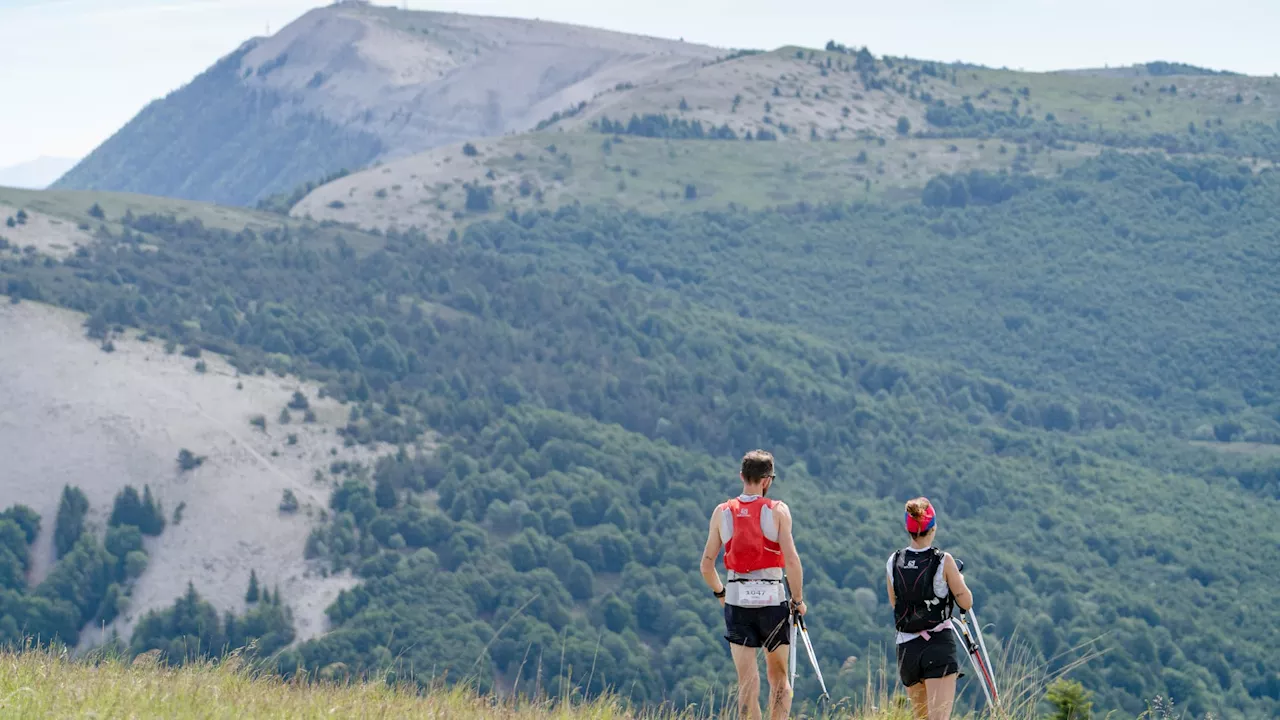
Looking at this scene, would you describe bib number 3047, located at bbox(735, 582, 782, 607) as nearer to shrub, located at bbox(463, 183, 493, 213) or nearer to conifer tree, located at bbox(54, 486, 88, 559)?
conifer tree, located at bbox(54, 486, 88, 559)

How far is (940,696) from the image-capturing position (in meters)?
10.2

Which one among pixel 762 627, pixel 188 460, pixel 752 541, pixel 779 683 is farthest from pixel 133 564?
pixel 752 541

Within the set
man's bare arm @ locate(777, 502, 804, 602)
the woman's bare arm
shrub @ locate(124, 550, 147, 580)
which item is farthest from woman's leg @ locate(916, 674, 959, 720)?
shrub @ locate(124, 550, 147, 580)

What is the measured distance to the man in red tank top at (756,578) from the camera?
10.2m

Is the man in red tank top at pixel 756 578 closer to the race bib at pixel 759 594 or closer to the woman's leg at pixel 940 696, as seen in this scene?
the race bib at pixel 759 594

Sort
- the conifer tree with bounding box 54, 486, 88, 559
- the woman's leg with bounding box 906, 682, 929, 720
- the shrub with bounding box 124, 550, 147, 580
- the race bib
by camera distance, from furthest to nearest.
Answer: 1. the conifer tree with bounding box 54, 486, 88, 559
2. the shrub with bounding box 124, 550, 147, 580
3. the woman's leg with bounding box 906, 682, 929, 720
4. the race bib

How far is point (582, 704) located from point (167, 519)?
7644 centimetres

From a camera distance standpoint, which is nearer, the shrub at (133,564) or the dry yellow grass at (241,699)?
the dry yellow grass at (241,699)

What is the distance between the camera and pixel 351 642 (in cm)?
6894

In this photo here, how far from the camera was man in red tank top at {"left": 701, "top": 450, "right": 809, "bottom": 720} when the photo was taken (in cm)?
1020

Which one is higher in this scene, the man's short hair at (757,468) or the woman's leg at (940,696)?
the man's short hair at (757,468)

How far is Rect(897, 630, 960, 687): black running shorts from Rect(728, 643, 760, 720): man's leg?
39.1 inches

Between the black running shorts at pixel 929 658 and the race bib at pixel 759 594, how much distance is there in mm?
906

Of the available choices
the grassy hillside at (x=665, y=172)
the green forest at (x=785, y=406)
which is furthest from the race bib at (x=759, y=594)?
the grassy hillside at (x=665, y=172)
